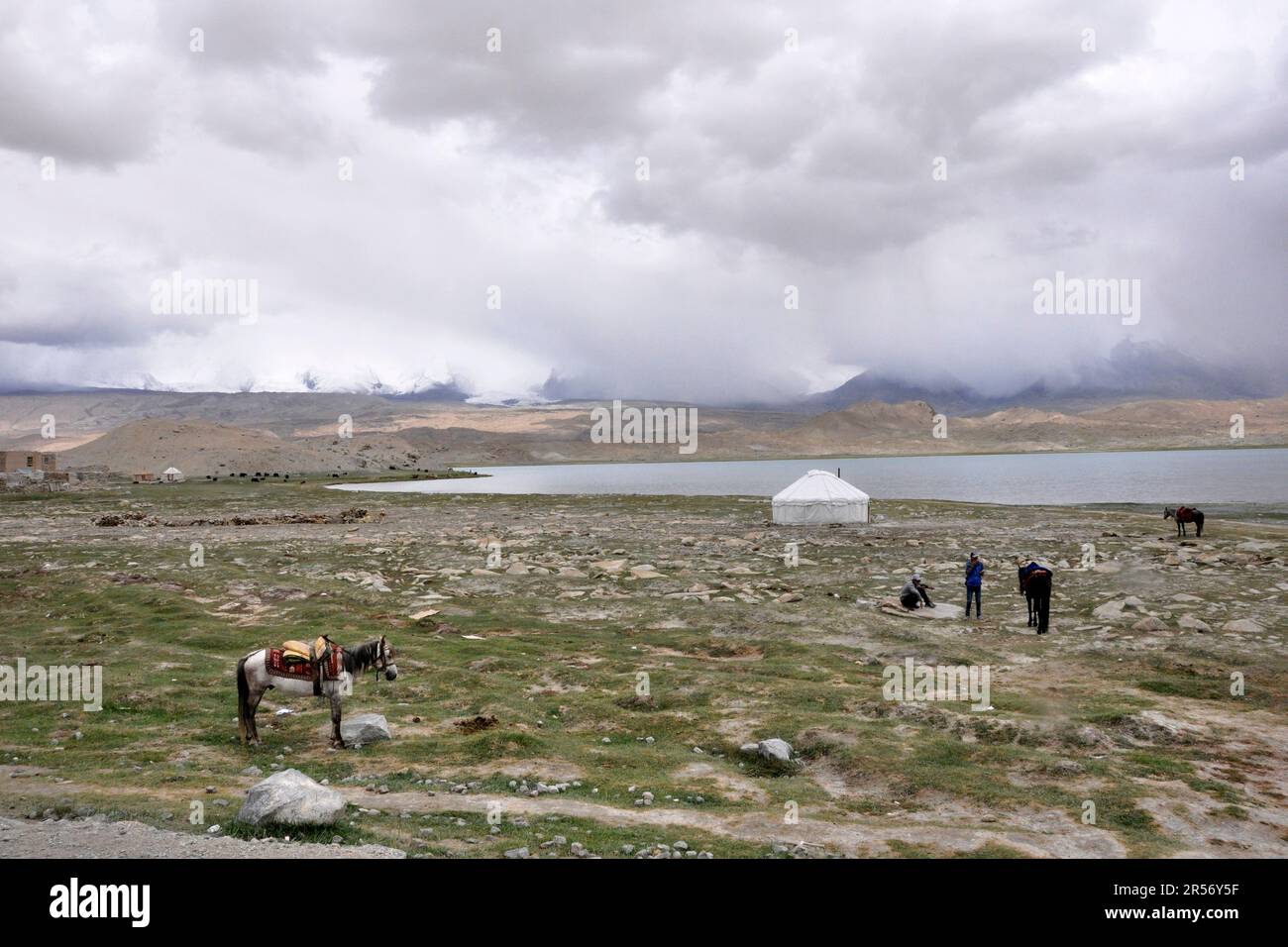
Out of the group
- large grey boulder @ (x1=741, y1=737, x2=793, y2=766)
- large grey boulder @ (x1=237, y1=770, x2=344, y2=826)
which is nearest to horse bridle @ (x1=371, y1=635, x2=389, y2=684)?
large grey boulder @ (x1=237, y1=770, x2=344, y2=826)

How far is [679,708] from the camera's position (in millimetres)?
12672

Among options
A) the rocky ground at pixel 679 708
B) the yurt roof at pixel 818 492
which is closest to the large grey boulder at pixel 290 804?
the rocky ground at pixel 679 708

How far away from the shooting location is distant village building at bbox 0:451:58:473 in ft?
342

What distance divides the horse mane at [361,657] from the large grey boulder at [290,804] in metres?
3.39

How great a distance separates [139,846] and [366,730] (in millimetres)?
4119

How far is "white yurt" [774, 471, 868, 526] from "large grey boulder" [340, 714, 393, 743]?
38.3m

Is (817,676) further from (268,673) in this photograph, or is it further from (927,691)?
(268,673)

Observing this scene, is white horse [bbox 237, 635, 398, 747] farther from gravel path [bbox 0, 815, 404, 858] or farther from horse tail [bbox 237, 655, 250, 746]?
gravel path [bbox 0, 815, 404, 858]

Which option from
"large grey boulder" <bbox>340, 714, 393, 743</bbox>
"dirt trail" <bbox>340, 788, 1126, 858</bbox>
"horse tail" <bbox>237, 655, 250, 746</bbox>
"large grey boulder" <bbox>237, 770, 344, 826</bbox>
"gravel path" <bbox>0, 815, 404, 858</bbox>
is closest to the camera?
"gravel path" <bbox>0, 815, 404, 858</bbox>

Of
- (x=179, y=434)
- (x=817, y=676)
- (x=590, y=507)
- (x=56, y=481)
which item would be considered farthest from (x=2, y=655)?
(x=179, y=434)

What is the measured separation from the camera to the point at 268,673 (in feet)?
34.0

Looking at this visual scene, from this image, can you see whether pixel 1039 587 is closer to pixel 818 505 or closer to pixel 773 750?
pixel 773 750

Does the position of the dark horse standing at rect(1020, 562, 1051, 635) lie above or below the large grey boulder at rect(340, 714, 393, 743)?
above

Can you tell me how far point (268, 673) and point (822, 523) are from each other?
3993cm
